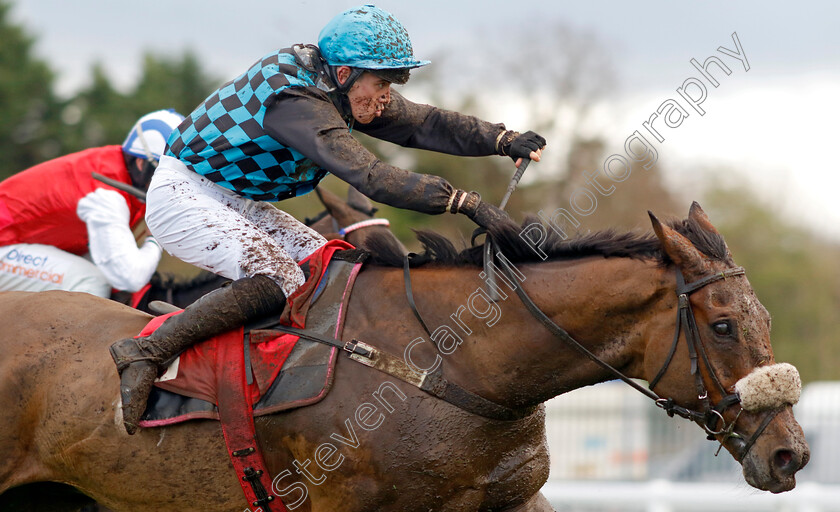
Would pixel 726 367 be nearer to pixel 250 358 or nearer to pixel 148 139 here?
pixel 250 358

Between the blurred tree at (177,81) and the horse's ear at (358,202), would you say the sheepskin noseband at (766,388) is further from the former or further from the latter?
the blurred tree at (177,81)

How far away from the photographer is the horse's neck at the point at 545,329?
3535 millimetres

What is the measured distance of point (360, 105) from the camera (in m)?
4.00

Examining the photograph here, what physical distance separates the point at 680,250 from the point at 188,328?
2114mm

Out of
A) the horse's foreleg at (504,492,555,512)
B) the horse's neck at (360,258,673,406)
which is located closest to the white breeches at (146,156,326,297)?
the horse's neck at (360,258,673,406)

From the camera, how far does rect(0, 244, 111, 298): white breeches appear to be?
568cm

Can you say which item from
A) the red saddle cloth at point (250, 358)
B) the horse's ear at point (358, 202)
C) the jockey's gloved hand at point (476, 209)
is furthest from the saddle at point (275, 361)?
the horse's ear at point (358, 202)

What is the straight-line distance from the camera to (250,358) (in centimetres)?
387

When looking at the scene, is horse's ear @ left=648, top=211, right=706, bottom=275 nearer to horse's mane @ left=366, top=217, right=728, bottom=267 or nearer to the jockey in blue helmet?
horse's mane @ left=366, top=217, right=728, bottom=267

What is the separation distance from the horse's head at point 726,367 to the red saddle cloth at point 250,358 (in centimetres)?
150

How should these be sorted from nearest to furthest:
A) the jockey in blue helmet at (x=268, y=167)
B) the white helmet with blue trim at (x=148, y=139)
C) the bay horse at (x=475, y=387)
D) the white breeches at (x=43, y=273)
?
the bay horse at (x=475, y=387)
the jockey in blue helmet at (x=268, y=167)
the white breeches at (x=43, y=273)
the white helmet with blue trim at (x=148, y=139)

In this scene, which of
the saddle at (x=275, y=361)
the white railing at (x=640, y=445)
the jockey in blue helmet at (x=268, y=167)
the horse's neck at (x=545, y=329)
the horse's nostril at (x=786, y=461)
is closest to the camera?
the horse's nostril at (x=786, y=461)

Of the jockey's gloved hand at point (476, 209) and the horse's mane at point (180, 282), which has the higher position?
the jockey's gloved hand at point (476, 209)

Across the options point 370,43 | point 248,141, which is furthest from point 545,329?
point 248,141
